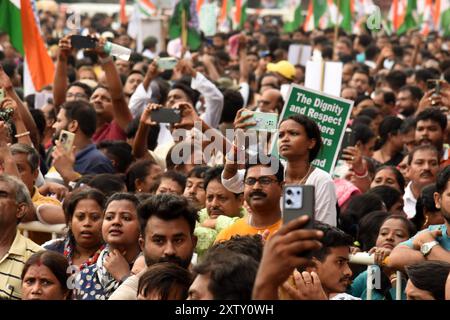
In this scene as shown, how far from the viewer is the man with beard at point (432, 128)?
10208 millimetres

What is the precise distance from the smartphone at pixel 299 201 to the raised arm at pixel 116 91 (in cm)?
699

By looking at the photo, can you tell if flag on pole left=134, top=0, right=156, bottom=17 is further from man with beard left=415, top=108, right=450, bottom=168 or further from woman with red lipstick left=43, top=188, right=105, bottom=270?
woman with red lipstick left=43, top=188, right=105, bottom=270

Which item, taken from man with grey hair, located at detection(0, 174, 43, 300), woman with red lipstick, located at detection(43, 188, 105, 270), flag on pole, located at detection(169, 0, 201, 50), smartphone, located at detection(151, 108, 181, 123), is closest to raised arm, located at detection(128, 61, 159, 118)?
smartphone, located at detection(151, 108, 181, 123)

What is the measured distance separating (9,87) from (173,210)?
13.6ft

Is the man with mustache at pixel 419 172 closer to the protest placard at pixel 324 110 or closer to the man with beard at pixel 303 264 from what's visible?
the protest placard at pixel 324 110

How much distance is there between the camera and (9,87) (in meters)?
10.1

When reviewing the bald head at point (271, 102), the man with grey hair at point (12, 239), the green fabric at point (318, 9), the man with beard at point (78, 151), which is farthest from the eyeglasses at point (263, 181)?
the green fabric at point (318, 9)

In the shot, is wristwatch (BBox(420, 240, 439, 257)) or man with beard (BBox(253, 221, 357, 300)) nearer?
man with beard (BBox(253, 221, 357, 300))

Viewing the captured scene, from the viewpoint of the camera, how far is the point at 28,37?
11898 millimetres

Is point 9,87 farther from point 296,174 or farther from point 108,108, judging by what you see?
point 296,174

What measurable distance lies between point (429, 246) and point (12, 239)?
2.18 m

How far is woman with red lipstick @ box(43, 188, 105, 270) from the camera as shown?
7109mm

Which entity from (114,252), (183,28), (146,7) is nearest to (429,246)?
(114,252)

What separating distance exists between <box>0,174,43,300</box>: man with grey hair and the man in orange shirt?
1003 mm
